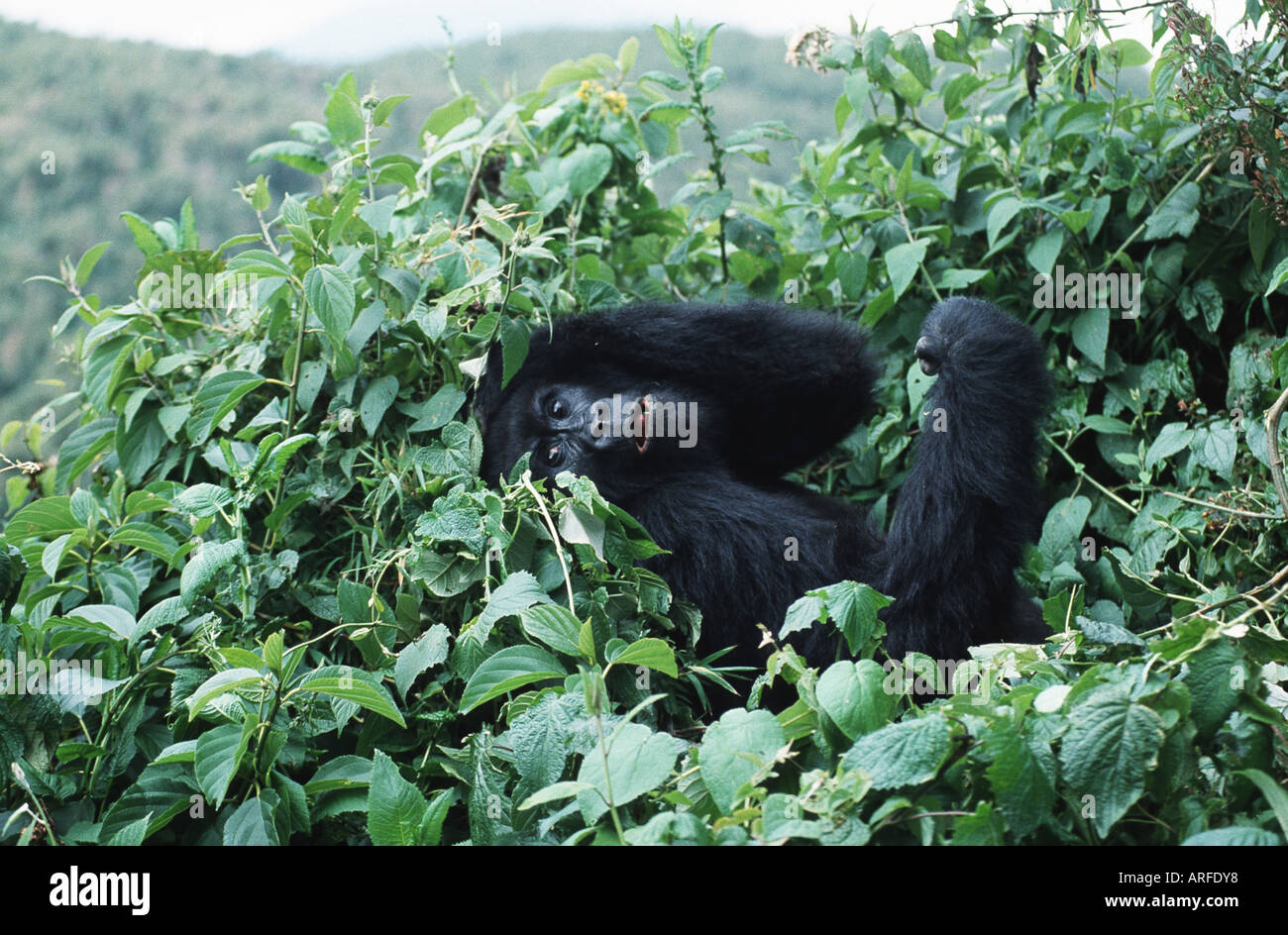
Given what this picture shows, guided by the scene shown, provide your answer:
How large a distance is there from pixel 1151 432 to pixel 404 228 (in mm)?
2981

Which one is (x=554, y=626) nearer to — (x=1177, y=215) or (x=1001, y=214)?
(x=1001, y=214)

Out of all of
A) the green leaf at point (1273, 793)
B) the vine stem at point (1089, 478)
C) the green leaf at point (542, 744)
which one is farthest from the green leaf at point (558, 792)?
the vine stem at point (1089, 478)

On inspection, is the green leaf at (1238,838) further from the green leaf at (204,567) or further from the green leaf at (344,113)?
the green leaf at (344,113)

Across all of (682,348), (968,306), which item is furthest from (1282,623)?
(682,348)

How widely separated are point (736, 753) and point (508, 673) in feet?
2.33

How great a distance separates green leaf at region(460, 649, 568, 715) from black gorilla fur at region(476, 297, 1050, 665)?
2.64ft

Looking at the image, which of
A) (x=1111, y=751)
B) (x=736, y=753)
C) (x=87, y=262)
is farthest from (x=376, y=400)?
(x=1111, y=751)

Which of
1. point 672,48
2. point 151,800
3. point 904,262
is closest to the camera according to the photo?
point 151,800

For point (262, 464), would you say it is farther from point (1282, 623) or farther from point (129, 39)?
point (129, 39)

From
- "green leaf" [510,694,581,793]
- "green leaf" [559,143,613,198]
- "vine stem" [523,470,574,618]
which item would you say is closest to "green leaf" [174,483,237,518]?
"vine stem" [523,470,574,618]

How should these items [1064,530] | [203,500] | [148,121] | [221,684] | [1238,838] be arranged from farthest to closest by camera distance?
1. [148,121]
2. [1064,530]
3. [203,500]
4. [221,684]
5. [1238,838]

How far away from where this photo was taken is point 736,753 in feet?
6.82

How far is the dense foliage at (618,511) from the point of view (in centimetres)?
203

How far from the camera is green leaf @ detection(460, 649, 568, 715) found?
2488mm
